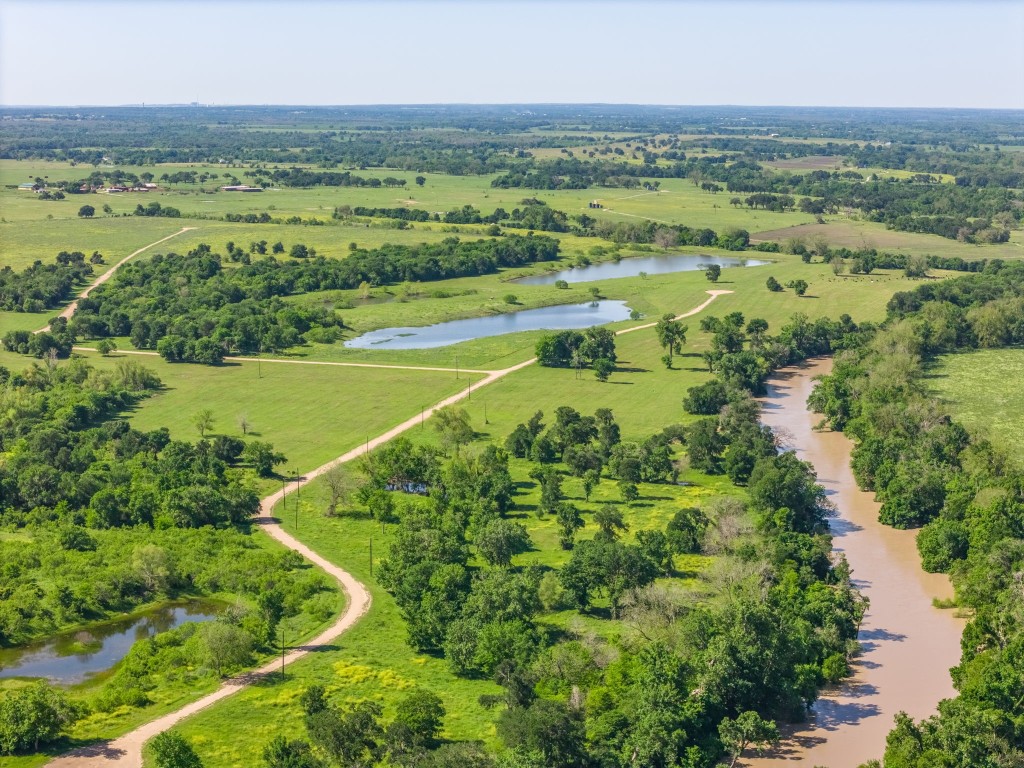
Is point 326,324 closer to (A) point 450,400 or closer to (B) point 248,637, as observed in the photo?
(A) point 450,400

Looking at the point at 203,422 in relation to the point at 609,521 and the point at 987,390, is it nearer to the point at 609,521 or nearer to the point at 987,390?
the point at 609,521

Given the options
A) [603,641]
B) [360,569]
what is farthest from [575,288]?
[603,641]

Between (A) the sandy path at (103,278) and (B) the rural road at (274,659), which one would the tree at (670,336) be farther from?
(A) the sandy path at (103,278)

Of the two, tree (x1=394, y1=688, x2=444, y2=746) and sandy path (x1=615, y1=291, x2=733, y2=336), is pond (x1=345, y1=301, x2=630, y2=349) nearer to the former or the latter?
sandy path (x1=615, y1=291, x2=733, y2=336)

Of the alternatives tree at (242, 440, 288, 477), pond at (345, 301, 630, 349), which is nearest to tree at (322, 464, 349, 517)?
tree at (242, 440, 288, 477)

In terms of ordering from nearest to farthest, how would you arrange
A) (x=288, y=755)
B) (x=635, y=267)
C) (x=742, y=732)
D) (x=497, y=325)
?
(x=288, y=755)
(x=742, y=732)
(x=497, y=325)
(x=635, y=267)

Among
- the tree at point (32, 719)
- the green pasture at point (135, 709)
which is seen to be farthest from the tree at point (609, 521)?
the tree at point (32, 719)

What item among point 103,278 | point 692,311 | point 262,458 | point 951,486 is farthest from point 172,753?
point 103,278
